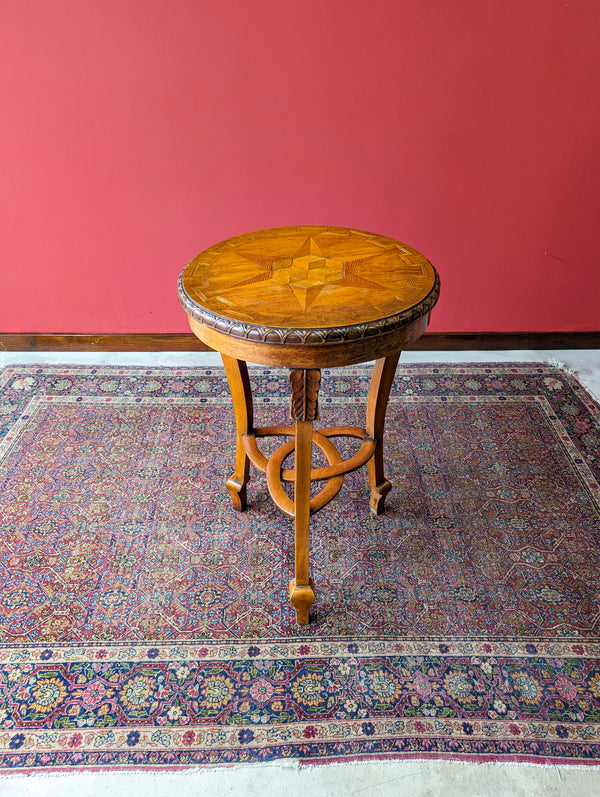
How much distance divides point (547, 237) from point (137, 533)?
9.29ft

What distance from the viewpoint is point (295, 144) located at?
127 inches

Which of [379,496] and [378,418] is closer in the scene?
[378,418]

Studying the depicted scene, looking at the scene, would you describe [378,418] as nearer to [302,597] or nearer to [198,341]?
[302,597]

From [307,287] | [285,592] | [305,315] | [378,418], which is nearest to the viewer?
[305,315]

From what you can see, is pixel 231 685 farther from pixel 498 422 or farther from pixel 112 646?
pixel 498 422

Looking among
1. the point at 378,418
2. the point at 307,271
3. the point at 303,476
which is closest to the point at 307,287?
the point at 307,271

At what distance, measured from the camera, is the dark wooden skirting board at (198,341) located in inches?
147

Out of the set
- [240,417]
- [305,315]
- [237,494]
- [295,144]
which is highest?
[295,144]

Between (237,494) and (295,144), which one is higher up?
(295,144)

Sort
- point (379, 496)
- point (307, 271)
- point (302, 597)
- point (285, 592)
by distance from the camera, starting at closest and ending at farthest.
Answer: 1. point (307, 271)
2. point (302, 597)
3. point (285, 592)
4. point (379, 496)

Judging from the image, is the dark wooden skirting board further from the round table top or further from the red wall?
the round table top

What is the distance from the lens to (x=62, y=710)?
6.10 ft

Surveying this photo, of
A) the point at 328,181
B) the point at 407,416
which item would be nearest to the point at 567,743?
the point at 407,416

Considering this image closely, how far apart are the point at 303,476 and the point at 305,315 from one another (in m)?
0.56
